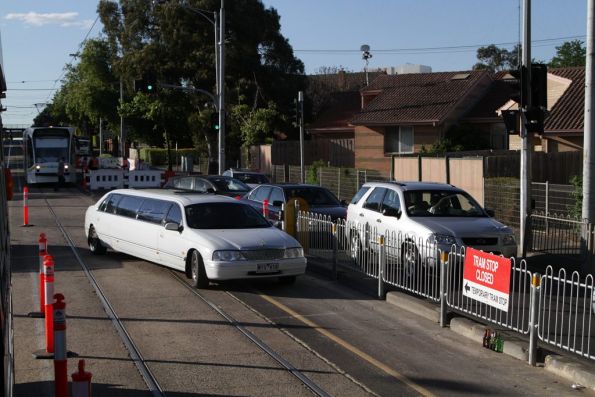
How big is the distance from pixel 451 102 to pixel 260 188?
23.4 m

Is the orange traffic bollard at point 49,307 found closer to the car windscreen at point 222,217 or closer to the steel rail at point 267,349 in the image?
the steel rail at point 267,349

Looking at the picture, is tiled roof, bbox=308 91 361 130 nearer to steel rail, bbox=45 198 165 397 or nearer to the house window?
the house window

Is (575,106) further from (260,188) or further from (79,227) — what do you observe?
(79,227)

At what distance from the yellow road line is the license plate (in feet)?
1.51

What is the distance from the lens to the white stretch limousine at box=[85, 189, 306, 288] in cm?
1307

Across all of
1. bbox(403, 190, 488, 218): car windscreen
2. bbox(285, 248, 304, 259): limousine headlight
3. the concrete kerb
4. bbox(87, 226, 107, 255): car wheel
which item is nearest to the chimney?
bbox(87, 226, 107, 255): car wheel

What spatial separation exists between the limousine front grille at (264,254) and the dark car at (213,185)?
37.0ft

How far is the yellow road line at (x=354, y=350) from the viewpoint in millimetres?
8164

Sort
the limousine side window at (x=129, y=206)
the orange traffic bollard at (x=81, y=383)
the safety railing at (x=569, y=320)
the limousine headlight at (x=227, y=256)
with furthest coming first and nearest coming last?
the limousine side window at (x=129, y=206)
the limousine headlight at (x=227, y=256)
the safety railing at (x=569, y=320)
the orange traffic bollard at (x=81, y=383)

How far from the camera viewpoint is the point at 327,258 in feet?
52.8

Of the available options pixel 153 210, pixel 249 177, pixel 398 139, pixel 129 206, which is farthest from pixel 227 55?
pixel 153 210

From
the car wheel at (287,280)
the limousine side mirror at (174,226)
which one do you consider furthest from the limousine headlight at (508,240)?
the limousine side mirror at (174,226)

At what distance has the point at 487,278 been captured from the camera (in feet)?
33.0

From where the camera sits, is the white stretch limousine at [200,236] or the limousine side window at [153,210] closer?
the white stretch limousine at [200,236]
